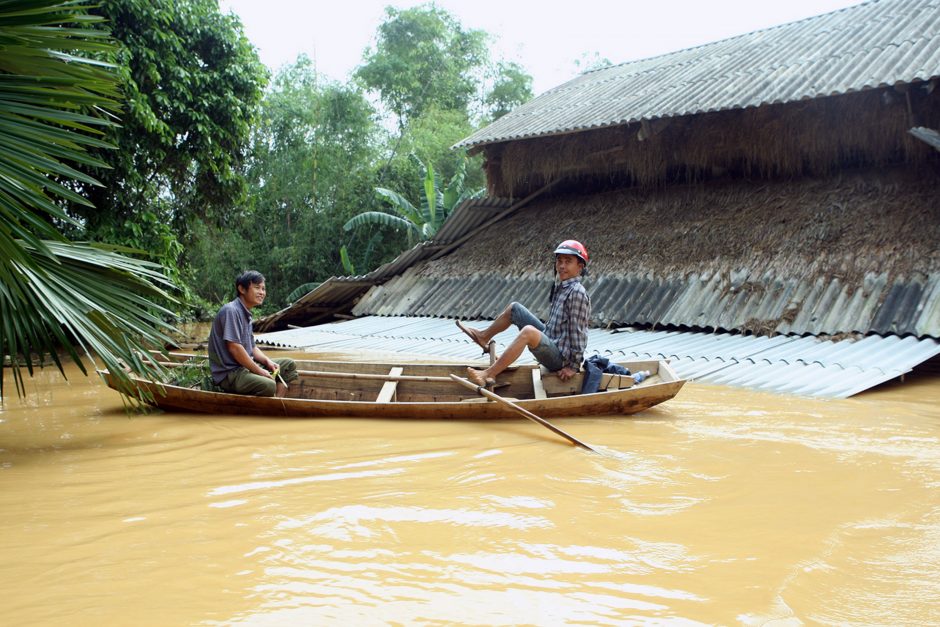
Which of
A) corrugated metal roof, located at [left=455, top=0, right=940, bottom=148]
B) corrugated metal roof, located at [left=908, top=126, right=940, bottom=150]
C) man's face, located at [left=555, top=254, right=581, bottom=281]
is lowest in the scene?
man's face, located at [left=555, top=254, right=581, bottom=281]

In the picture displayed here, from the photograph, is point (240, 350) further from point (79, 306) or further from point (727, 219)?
point (727, 219)

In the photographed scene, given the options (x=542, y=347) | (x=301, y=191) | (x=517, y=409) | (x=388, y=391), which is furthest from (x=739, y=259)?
(x=301, y=191)

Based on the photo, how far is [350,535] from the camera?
11.6ft

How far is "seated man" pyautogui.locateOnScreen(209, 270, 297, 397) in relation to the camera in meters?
6.08

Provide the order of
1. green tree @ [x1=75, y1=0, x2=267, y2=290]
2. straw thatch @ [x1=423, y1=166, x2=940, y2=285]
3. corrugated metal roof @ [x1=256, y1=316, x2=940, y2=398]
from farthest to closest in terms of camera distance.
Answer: green tree @ [x1=75, y1=0, x2=267, y2=290] < straw thatch @ [x1=423, y1=166, x2=940, y2=285] < corrugated metal roof @ [x1=256, y1=316, x2=940, y2=398]

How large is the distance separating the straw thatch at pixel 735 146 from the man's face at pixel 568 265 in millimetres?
5071

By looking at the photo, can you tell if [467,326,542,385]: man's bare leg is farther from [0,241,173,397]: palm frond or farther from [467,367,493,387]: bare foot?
[0,241,173,397]: palm frond

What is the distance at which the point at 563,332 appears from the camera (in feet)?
20.5

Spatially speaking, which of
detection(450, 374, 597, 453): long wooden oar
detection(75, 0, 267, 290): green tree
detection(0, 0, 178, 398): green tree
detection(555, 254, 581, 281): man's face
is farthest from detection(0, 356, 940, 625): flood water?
detection(75, 0, 267, 290): green tree

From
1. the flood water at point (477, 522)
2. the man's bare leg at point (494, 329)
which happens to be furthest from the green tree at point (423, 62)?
the flood water at point (477, 522)

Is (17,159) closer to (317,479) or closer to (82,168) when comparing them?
(317,479)

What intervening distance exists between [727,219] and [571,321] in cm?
519

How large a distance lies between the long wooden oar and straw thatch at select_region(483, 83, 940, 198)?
20.0 ft

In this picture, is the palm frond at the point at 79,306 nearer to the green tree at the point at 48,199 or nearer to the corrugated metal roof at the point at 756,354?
the green tree at the point at 48,199
